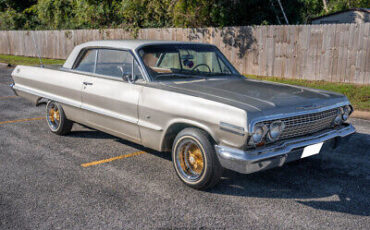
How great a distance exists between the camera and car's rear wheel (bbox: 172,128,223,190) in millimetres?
3920

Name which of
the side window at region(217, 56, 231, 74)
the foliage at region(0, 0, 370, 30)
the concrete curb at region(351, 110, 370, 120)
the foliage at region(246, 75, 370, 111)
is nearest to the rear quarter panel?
the side window at region(217, 56, 231, 74)

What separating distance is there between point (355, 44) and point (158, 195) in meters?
10.1

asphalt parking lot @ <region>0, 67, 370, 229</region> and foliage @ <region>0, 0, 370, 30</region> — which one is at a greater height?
foliage @ <region>0, 0, 370, 30</region>

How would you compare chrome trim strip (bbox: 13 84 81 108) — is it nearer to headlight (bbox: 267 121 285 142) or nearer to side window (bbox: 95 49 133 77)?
side window (bbox: 95 49 133 77)

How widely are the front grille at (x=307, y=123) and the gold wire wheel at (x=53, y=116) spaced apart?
388 centimetres

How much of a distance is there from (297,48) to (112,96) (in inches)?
387

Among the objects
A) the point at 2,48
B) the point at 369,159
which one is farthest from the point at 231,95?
the point at 2,48

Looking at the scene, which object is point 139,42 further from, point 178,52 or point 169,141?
point 169,141

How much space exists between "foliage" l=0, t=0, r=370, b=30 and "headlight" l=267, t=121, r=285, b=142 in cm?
1393

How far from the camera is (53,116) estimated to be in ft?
21.0

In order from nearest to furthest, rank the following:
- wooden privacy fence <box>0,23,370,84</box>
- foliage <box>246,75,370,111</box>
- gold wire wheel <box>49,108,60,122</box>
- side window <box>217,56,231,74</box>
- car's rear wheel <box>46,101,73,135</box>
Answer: side window <box>217,56,231,74</box> < car's rear wheel <box>46,101,73,135</box> < gold wire wheel <box>49,108,60,122</box> < foliage <box>246,75,370,111</box> < wooden privacy fence <box>0,23,370,84</box>

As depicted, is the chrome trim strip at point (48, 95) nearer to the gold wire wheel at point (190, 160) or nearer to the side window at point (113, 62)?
the side window at point (113, 62)

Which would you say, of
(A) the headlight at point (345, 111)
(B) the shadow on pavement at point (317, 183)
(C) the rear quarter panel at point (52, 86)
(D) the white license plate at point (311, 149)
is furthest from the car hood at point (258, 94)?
(C) the rear quarter panel at point (52, 86)

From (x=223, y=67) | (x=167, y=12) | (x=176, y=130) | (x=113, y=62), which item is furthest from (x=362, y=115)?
(x=167, y=12)
